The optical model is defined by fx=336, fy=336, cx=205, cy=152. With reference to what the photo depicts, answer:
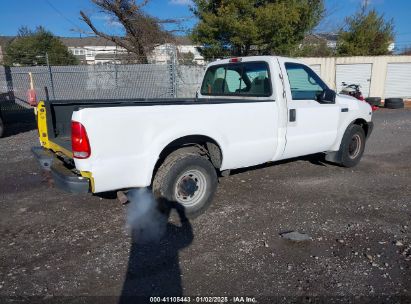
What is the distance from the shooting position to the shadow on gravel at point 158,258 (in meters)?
2.81

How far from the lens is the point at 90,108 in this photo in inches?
123

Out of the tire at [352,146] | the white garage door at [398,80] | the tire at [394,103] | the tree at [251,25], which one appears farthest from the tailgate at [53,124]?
the white garage door at [398,80]

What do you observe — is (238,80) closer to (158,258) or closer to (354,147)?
(354,147)

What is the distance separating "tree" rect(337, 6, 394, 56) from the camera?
23656 millimetres

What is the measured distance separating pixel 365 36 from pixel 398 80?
6.15m

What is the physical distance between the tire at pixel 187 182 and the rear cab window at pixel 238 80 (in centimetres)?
150

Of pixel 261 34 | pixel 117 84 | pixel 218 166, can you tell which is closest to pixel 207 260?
pixel 218 166

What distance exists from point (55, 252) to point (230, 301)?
189 cm

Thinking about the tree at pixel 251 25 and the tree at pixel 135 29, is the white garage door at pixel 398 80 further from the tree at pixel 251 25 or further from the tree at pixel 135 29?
the tree at pixel 135 29

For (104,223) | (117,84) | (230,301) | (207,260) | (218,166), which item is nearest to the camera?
(230,301)

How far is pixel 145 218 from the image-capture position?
4133mm

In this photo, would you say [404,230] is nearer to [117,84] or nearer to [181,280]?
[181,280]

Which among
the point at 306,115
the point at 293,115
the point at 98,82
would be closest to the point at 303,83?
the point at 306,115

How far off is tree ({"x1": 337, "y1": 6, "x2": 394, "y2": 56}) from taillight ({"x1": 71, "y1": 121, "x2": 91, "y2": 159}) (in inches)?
968
